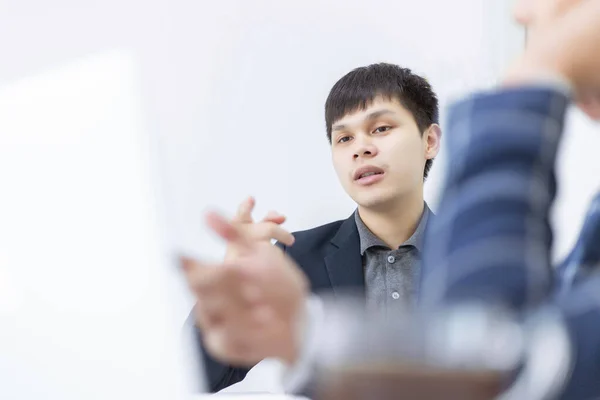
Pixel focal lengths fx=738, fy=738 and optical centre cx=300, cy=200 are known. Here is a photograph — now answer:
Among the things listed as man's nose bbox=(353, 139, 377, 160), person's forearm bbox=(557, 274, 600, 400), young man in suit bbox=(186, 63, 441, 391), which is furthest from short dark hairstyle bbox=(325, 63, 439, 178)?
person's forearm bbox=(557, 274, 600, 400)

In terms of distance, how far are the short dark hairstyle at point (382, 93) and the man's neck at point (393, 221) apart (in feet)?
0.56

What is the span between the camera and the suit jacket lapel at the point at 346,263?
3.98 ft

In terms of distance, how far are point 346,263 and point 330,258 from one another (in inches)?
1.2

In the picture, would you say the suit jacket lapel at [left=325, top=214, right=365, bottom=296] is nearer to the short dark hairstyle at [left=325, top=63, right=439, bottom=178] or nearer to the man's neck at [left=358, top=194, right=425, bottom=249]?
the man's neck at [left=358, top=194, right=425, bottom=249]

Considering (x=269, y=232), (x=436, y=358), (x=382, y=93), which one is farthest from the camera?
(x=382, y=93)

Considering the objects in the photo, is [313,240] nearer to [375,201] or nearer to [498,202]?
[375,201]

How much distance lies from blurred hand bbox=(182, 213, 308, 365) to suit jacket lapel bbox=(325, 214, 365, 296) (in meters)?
0.91

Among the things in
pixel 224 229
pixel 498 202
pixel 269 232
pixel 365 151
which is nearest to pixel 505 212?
pixel 498 202

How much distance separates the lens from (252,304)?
0.26 m

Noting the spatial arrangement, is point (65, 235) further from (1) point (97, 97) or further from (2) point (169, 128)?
(2) point (169, 128)

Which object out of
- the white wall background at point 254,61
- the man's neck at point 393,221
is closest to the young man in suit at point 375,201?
the man's neck at point 393,221

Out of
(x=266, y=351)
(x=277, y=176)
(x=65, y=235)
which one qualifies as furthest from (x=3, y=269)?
(x=266, y=351)

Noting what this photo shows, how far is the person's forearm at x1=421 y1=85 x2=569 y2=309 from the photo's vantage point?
0.78 feet

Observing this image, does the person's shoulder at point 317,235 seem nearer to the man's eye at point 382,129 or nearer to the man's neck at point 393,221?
the man's neck at point 393,221
